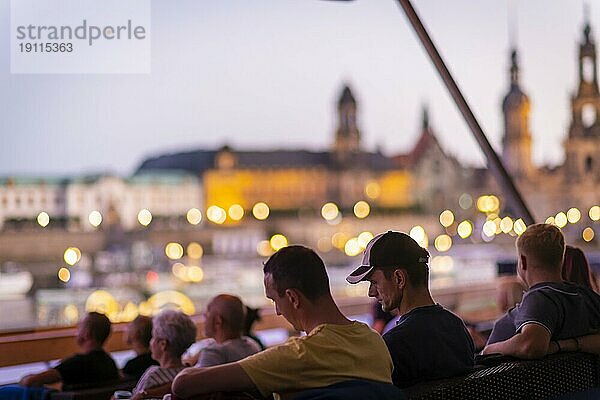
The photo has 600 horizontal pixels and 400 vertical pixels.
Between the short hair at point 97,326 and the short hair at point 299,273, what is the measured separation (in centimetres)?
136

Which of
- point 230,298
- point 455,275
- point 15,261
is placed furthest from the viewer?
point 455,275

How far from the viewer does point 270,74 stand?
1705 inches

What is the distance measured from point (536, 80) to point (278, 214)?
12712 mm

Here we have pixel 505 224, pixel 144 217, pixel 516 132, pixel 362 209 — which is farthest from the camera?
pixel 362 209

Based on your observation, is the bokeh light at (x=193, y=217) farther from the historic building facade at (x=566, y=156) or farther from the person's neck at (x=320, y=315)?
the person's neck at (x=320, y=315)

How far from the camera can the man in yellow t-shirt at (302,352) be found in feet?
5.49

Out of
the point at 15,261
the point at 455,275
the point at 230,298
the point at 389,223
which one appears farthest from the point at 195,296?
the point at 230,298

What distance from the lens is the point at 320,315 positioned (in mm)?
1784

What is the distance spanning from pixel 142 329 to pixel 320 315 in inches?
53.5

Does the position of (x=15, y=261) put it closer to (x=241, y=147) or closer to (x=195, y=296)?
(x=195, y=296)

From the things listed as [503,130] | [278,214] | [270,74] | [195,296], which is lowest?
[195,296]

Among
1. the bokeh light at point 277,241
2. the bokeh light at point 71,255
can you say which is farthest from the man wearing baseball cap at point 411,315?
the bokeh light at point 277,241

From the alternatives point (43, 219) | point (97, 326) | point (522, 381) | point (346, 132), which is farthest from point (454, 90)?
point (346, 132)

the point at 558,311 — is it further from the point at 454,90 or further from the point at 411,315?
the point at 454,90
